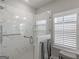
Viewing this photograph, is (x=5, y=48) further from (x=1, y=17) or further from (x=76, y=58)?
(x=76, y=58)

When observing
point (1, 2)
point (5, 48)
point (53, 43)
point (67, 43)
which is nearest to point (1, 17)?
point (1, 2)

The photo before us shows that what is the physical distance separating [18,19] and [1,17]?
0.45 metres

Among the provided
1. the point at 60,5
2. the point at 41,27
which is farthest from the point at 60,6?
the point at 41,27

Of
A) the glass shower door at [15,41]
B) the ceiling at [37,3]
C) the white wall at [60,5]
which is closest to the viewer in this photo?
the white wall at [60,5]

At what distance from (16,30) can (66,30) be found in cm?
134

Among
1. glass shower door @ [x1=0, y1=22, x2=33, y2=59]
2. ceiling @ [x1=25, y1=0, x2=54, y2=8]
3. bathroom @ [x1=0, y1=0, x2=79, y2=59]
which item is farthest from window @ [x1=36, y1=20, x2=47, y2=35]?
ceiling @ [x1=25, y1=0, x2=54, y2=8]

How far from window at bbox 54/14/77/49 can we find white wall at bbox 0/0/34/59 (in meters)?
0.79

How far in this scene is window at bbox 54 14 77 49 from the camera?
71.1 inches

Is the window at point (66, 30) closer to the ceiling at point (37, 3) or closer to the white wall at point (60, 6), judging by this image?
the white wall at point (60, 6)

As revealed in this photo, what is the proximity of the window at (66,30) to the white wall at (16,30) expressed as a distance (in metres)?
0.79

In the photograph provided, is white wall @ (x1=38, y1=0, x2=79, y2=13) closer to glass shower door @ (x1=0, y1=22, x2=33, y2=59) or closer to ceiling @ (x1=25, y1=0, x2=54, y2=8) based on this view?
ceiling @ (x1=25, y1=0, x2=54, y2=8)

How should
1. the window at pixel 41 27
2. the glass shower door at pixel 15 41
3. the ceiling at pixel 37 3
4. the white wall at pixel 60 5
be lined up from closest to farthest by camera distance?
the white wall at pixel 60 5, the glass shower door at pixel 15 41, the window at pixel 41 27, the ceiling at pixel 37 3

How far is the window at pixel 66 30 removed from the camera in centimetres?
181

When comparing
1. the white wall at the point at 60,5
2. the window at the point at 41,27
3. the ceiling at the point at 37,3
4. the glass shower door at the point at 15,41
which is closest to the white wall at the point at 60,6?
the white wall at the point at 60,5
